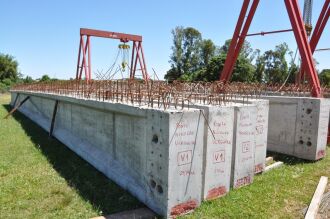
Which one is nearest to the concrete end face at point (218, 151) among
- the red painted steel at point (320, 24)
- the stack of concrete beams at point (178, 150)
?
the stack of concrete beams at point (178, 150)

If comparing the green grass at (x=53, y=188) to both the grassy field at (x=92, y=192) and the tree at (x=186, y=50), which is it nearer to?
the grassy field at (x=92, y=192)

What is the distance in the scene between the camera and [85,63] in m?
14.8

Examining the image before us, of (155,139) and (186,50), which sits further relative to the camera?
(186,50)

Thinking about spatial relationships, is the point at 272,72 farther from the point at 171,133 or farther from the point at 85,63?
the point at 171,133

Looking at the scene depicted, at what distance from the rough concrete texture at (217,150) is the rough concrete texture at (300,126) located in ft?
10.4

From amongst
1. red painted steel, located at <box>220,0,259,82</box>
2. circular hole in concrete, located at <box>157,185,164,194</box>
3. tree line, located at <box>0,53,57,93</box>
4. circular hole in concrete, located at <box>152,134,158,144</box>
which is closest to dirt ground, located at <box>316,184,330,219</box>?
circular hole in concrete, located at <box>157,185,164,194</box>

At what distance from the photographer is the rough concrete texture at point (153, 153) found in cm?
404

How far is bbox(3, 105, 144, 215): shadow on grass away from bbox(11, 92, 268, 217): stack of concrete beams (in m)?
0.16

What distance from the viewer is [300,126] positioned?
291 inches

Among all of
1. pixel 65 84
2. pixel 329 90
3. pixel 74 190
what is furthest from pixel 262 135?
pixel 65 84

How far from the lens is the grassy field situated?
4.40 m

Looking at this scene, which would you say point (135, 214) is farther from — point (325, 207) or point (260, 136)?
point (260, 136)

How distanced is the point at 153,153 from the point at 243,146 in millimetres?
1860

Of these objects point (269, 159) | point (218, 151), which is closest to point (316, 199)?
point (218, 151)
